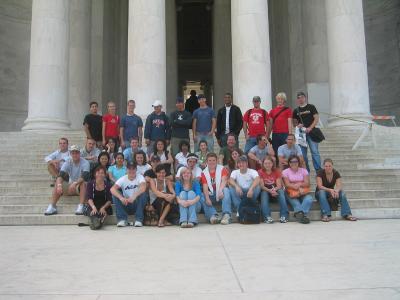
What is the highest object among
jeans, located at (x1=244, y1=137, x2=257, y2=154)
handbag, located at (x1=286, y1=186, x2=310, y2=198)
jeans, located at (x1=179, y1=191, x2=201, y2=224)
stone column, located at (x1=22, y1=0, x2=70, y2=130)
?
stone column, located at (x1=22, y1=0, x2=70, y2=130)

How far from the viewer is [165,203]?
11070 millimetres

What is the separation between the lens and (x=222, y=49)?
3177cm

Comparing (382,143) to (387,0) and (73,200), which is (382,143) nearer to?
(73,200)

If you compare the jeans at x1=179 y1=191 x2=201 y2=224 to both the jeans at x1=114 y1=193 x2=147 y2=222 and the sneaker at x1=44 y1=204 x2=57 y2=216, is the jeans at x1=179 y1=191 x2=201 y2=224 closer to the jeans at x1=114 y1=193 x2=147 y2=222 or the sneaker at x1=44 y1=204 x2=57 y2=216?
the jeans at x1=114 y1=193 x2=147 y2=222

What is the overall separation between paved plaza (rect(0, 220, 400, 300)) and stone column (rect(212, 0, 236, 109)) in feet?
76.2

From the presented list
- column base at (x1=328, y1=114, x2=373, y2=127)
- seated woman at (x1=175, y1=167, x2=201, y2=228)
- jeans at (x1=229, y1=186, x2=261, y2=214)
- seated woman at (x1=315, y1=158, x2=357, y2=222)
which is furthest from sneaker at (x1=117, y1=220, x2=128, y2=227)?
column base at (x1=328, y1=114, x2=373, y2=127)

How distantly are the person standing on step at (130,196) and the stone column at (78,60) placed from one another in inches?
660

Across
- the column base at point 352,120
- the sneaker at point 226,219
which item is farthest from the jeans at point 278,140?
the column base at point 352,120

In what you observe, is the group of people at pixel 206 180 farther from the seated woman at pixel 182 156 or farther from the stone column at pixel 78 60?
the stone column at pixel 78 60

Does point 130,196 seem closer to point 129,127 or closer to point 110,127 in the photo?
point 129,127

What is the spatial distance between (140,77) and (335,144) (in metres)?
9.70

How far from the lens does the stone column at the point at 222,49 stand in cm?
3145

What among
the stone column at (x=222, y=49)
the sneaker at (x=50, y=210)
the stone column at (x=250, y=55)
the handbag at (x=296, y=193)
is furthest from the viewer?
the stone column at (x=222, y=49)

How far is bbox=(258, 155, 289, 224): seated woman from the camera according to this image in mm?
11203
